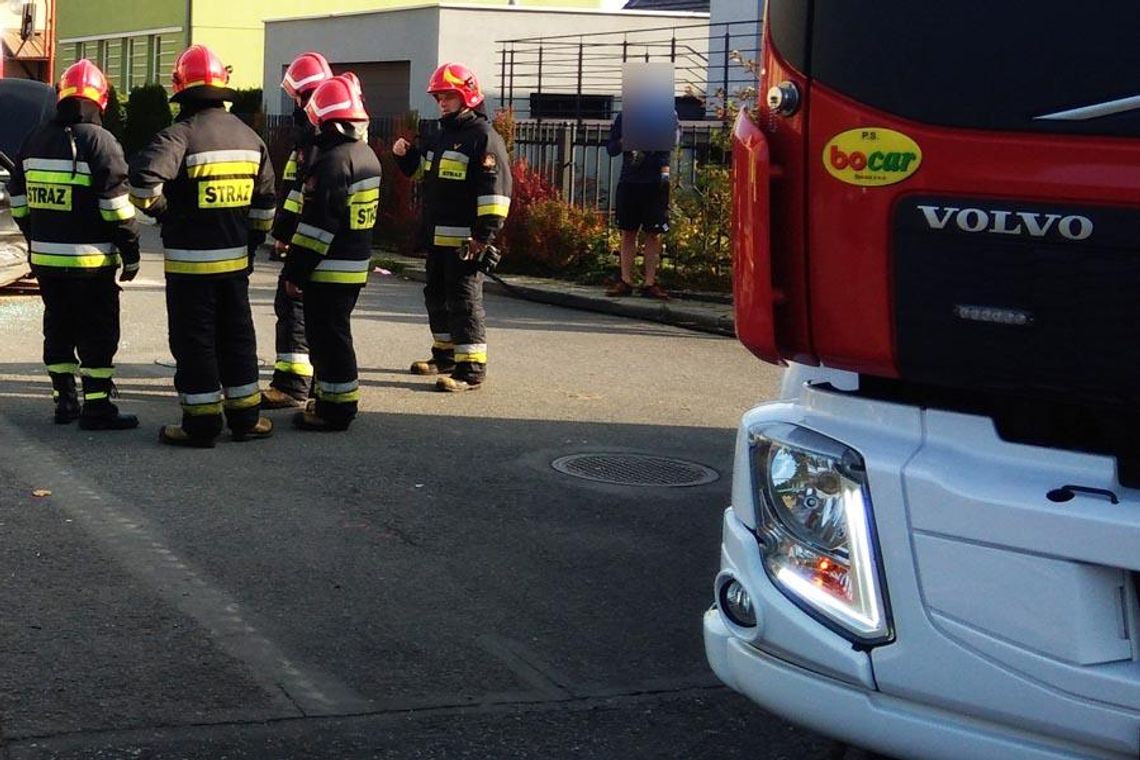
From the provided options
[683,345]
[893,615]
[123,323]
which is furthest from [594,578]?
[123,323]

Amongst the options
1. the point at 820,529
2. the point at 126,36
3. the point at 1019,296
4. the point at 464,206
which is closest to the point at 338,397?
the point at 464,206

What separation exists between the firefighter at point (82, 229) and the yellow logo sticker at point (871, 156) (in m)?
5.74

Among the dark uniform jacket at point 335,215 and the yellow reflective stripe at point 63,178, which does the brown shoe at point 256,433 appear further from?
the yellow reflective stripe at point 63,178

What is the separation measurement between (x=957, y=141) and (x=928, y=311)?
0.32 meters

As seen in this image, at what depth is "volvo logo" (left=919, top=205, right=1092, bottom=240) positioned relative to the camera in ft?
9.72

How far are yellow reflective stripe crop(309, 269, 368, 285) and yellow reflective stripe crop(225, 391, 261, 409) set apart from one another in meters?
0.71

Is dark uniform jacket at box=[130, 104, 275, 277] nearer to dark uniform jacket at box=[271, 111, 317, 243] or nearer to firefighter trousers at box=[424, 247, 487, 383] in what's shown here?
dark uniform jacket at box=[271, 111, 317, 243]

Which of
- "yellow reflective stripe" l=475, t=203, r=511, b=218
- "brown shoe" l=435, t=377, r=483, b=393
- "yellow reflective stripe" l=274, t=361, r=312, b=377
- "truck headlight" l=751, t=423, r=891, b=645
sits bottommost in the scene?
"brown shoe" l=435, t=377, r=483, b=393

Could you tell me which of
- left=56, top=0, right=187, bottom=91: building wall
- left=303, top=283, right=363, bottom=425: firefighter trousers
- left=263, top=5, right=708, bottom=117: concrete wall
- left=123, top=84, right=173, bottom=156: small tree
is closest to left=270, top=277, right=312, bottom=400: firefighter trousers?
left=303, top=283, right=363, bottom=425: firefighter trousers

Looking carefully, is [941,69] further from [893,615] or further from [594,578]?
[594,578]

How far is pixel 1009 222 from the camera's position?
3035 mm

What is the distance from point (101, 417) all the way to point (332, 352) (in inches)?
46.9

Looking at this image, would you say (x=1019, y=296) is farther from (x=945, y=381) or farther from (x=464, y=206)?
(x=464, y=206)

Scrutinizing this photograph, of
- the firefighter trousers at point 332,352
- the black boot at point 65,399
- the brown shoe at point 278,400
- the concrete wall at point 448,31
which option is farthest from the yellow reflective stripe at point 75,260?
the concrete wall at point 448,31
